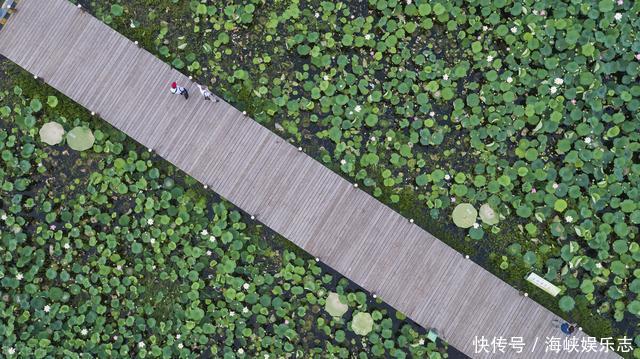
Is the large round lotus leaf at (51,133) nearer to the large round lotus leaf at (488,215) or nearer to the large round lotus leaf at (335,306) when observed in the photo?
the large round lotus leaf at (335,306)

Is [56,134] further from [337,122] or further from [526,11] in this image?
[526,11]

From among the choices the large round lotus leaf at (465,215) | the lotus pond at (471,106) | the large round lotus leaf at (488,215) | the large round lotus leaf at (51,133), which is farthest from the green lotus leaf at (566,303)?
the large round lotus leaf at (51,133)

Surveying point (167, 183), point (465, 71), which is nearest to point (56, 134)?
point (167, 183)

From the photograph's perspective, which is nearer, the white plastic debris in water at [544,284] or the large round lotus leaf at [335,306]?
the white plastic debris in water at [544,284]

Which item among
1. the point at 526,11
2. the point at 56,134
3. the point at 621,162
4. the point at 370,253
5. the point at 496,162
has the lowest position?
the point at 56,134

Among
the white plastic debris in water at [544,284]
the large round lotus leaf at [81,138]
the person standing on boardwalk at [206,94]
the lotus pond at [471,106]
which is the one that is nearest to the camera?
the white plastic debris in water at [544,284]

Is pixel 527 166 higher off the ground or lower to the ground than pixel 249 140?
higher
